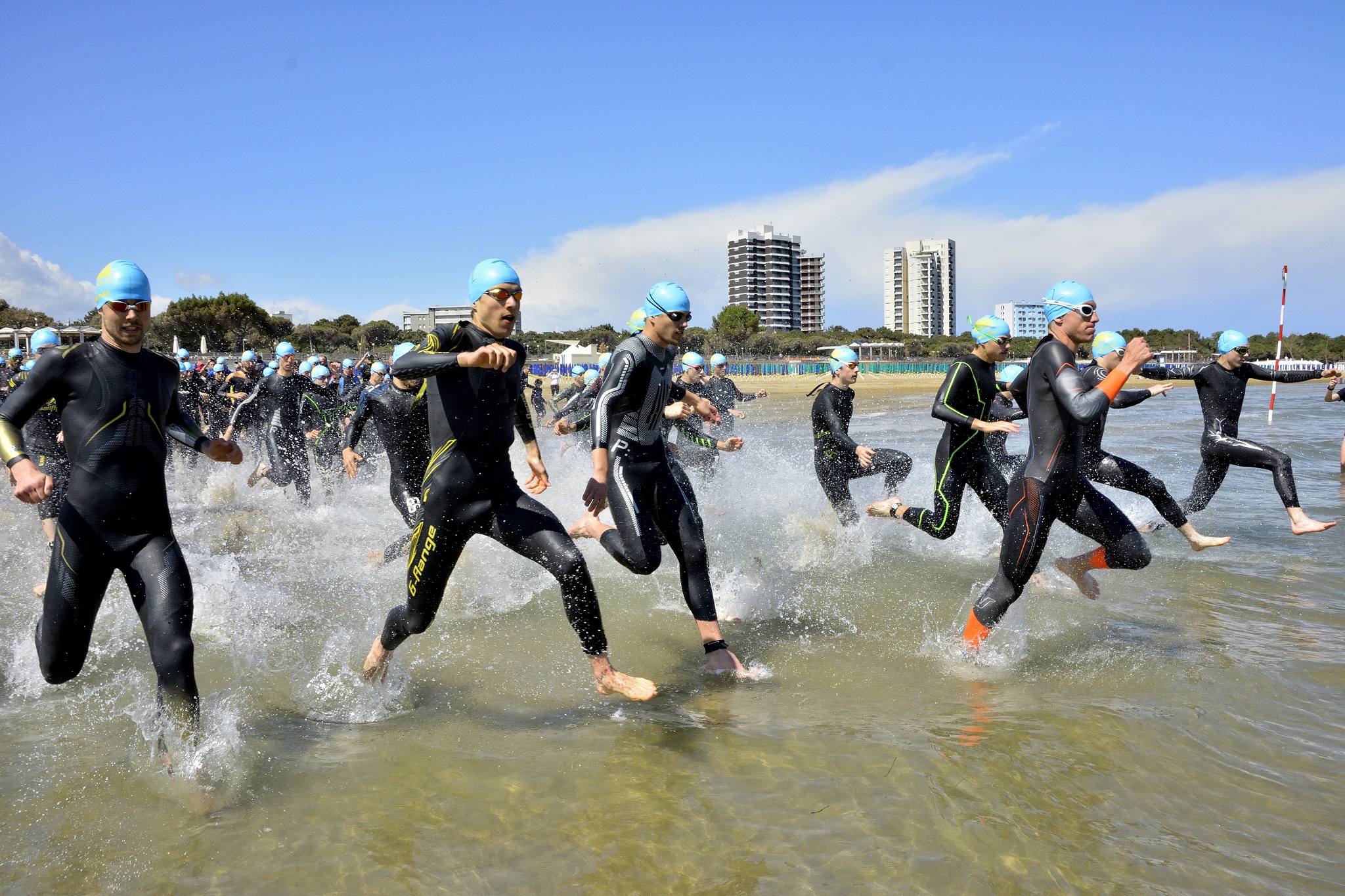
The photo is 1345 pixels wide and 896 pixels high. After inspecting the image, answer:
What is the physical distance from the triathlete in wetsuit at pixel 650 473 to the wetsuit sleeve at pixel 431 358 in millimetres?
1144

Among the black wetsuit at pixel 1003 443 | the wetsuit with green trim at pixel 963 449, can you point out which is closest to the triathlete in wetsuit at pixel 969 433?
the wetsuit with green trim at pixel 963 449

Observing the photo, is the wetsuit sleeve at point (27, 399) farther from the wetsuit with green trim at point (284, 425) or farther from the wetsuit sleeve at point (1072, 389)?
the wetsuit with green trim at point (284, 425)

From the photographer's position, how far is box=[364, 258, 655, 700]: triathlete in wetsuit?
417 centimetres

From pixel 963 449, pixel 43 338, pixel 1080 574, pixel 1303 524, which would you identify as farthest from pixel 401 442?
pixel 1303 524

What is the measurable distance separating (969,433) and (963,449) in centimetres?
13

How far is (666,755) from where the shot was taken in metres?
3.96

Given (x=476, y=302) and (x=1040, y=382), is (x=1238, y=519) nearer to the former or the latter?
(x=1040, y=382)

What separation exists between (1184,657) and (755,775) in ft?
9.89

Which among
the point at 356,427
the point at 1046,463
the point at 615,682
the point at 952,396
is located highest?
the point at 952,396

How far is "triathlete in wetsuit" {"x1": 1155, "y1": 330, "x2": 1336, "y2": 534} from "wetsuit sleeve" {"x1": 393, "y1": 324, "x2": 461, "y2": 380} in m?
6.36

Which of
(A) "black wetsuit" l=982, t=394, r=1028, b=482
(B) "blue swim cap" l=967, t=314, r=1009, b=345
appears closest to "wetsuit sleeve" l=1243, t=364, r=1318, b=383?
(A) "black wetsuit" l=982, t=394, r=1028, b=482

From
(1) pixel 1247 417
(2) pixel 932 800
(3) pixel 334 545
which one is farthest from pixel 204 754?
(1) pixel 1247 417

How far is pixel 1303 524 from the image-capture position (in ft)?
25.2

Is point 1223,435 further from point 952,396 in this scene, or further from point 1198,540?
point 952,396
